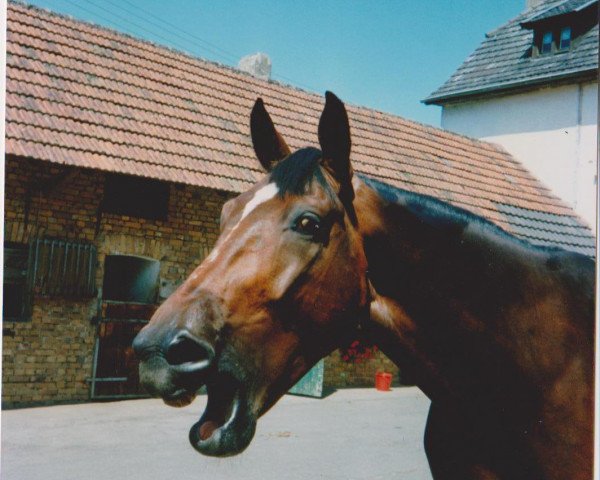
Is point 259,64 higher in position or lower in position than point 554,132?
higher

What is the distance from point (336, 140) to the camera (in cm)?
191

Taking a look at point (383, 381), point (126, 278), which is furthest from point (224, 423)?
point (383, 381)

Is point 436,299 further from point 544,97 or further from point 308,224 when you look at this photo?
point 544,97

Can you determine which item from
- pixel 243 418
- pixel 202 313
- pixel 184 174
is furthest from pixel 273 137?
pixel 184 174

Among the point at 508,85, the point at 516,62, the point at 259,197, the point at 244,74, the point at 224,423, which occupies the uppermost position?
the point at 516,62

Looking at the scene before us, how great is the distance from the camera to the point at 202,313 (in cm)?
163

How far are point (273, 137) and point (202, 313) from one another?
33.0 inches

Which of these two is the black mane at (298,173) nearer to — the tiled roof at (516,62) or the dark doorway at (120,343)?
the dark doorway at (120,343)

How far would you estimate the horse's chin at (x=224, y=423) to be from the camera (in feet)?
5.25

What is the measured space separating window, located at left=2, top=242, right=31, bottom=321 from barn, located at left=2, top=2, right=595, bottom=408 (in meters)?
0.02

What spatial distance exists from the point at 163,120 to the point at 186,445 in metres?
5.72

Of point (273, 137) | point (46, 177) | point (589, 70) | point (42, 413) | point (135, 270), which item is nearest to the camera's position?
point (273, 137)

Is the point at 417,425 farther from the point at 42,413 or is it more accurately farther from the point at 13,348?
the point at 13,348

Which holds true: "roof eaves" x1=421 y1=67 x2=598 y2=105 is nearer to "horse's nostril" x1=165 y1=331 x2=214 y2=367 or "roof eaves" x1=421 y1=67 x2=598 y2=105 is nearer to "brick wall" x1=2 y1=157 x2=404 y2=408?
"brick wall" x1=2 y1=157 x2=404 y2=408
